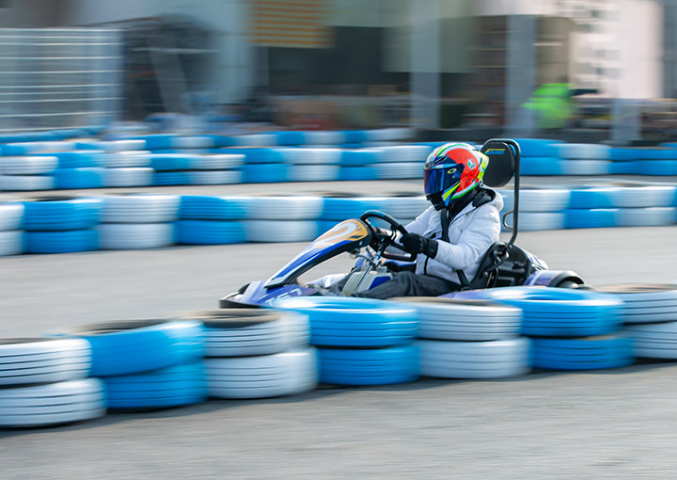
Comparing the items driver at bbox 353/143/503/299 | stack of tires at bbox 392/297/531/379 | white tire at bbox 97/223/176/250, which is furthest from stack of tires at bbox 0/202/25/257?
stack of tires at bbox 392/297/531/379

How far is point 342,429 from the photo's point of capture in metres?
3.22

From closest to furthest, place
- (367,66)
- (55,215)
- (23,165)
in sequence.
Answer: (55,215) → (23,165) → (367,66)

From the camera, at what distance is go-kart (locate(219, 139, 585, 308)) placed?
4.56m

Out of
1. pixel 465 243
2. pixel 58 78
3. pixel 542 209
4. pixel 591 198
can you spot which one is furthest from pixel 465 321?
pixel 58 78

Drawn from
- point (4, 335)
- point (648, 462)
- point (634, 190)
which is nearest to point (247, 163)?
point (634, 190)

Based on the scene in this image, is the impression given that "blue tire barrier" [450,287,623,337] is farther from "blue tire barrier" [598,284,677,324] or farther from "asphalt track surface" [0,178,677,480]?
"asphalt track surface" [0,178,677,480]

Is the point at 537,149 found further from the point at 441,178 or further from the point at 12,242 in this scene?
the point at 441,178

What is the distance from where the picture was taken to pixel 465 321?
3.88 metres

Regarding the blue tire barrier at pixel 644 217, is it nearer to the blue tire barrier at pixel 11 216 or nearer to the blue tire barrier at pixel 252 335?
the blue tire barrier at pixel 11 216

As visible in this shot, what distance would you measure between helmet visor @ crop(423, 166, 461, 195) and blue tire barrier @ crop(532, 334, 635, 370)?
A: 1.03 m

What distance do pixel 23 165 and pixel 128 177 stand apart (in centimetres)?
141

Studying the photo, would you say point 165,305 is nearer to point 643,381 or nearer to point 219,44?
point 643,381

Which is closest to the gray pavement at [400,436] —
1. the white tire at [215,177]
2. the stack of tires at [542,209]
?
the stack of tires at [542,209]

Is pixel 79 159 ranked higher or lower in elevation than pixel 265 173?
higher
